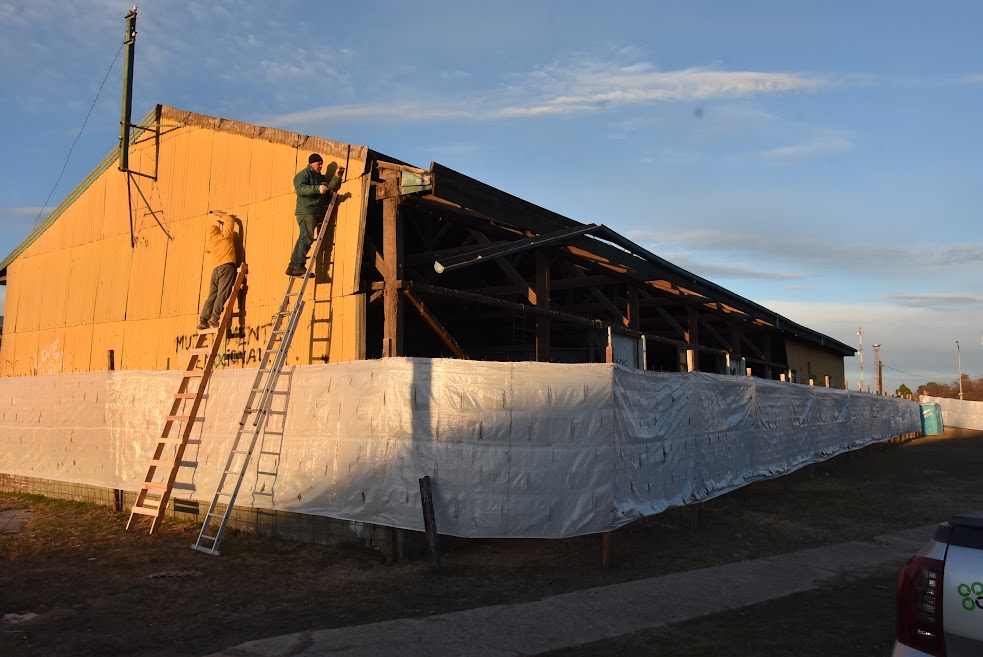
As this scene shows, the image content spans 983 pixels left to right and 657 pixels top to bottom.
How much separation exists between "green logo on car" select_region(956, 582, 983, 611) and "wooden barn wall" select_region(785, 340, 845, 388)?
2547cm

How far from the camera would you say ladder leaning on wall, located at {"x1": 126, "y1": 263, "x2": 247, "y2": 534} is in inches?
405

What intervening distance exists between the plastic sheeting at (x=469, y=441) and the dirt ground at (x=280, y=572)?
541 millimetres

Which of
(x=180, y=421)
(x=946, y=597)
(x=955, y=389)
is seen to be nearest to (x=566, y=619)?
(x=946, y=597)

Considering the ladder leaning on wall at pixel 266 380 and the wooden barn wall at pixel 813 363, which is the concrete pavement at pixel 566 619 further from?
the wooden barn wall at pixel 813 363

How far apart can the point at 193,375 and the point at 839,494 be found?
12550 millimetres

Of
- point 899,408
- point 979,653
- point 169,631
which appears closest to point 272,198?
point 169,631

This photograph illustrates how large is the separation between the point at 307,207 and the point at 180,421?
12.9 ft

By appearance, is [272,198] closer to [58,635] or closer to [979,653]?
[58,635]

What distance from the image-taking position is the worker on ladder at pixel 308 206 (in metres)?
10.2

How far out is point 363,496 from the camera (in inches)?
346

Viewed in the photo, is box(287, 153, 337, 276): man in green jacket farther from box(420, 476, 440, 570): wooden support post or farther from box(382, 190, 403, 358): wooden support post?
box(420, 476, 440, 570): wooden support post

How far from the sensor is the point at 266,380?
10.3 meters

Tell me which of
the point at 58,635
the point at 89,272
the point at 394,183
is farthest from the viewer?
the point at 89,272

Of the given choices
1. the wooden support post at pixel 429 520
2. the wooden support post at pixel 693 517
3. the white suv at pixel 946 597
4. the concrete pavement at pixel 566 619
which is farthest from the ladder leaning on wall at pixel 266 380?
the white suv at pixel 946 597
